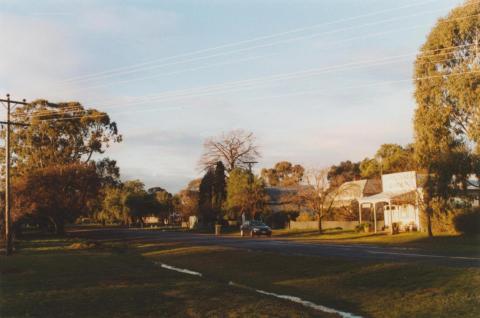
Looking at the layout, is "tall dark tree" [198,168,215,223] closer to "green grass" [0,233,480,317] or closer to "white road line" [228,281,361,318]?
"green grass" [0,233,480,317]

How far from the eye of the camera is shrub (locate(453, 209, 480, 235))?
39031mm

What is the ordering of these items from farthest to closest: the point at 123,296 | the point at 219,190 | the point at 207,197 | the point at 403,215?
1. the point at 207,197
2. the point at 219,190
3. the point at 403,215
4. the point at 123,296

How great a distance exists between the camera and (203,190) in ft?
277

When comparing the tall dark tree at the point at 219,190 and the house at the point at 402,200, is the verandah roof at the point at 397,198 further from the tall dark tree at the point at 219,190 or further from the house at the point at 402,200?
the tall dark tree at the point at 219,190

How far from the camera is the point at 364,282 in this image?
18.3m

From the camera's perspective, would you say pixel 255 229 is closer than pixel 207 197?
Yes

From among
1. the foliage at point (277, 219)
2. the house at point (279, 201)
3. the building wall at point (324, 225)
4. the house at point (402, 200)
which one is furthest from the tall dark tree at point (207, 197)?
the house at point (402, 200)

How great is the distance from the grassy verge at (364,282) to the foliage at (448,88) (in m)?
21.0

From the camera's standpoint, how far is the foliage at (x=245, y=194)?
7250 centimetres

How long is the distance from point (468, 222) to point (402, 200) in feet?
24.3

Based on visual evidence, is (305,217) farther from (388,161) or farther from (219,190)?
(388,161)

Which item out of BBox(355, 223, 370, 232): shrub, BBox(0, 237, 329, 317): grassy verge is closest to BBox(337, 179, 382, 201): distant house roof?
BBox(355, 223, 370, 232): shrub

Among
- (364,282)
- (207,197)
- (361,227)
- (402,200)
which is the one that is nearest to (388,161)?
(207,197)

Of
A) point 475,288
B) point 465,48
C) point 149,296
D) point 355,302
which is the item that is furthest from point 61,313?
point 465,48
